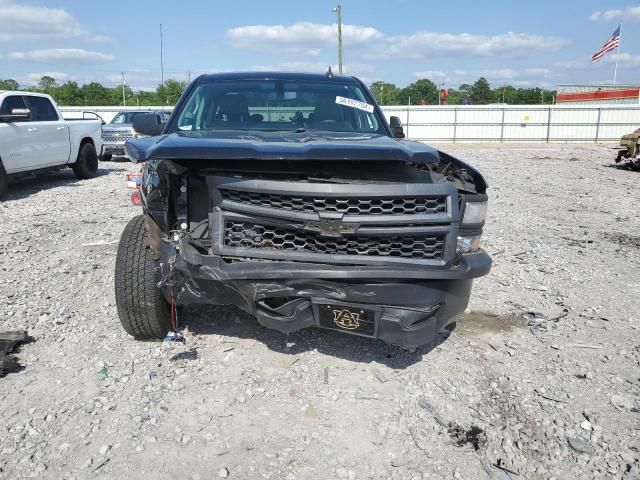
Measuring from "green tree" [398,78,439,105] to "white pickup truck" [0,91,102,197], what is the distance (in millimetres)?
47167

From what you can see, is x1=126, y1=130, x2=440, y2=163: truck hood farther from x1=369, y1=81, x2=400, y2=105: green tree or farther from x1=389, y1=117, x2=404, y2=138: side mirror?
x1=369, y1=81, x2=400, y2=105: green tree

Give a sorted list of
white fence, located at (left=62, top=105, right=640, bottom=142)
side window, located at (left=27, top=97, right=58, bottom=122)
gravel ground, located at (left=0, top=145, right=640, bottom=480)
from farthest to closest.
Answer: white fence, located at (left=62, top=105, right=640, bottom=142), side window, located at (left=27, top=97, right=58, bottom=122), gravel ground, located at (left=0, top=145, right=640, bottom=480)

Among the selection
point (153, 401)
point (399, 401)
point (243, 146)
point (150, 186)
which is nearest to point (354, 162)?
point (243, 146)

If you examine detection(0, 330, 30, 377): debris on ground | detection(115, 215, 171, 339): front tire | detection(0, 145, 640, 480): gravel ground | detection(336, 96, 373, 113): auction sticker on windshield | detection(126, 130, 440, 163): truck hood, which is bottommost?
detection(0, 145, 640, 480): gravel ground

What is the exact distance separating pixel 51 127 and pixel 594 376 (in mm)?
10315

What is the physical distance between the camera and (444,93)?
4097cm

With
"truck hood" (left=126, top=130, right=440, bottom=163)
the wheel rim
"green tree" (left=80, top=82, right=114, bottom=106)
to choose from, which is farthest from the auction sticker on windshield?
"green tree" (left=80, top=82, right=114, bottom=106)

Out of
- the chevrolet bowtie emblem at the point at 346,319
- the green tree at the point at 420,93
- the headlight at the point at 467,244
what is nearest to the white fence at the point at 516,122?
the headlight at the point at 467,244

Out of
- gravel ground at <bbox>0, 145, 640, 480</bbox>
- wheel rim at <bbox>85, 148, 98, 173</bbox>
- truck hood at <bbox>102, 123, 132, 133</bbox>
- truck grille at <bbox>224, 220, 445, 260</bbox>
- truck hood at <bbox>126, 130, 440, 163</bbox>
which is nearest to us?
gravel ground at <bbox>0, 145, 640, 480</bbox>

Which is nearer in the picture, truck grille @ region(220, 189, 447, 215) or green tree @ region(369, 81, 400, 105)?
truck grille @ region(220, 189, 447, 215)

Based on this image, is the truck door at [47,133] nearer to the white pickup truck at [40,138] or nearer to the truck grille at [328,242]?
the white pickup truck at [40,138]

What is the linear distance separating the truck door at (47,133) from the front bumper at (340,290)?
8.53 meters

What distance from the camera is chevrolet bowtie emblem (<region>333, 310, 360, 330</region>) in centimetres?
282

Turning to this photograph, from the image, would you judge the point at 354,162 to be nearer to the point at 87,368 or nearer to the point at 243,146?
the point at 243,146
